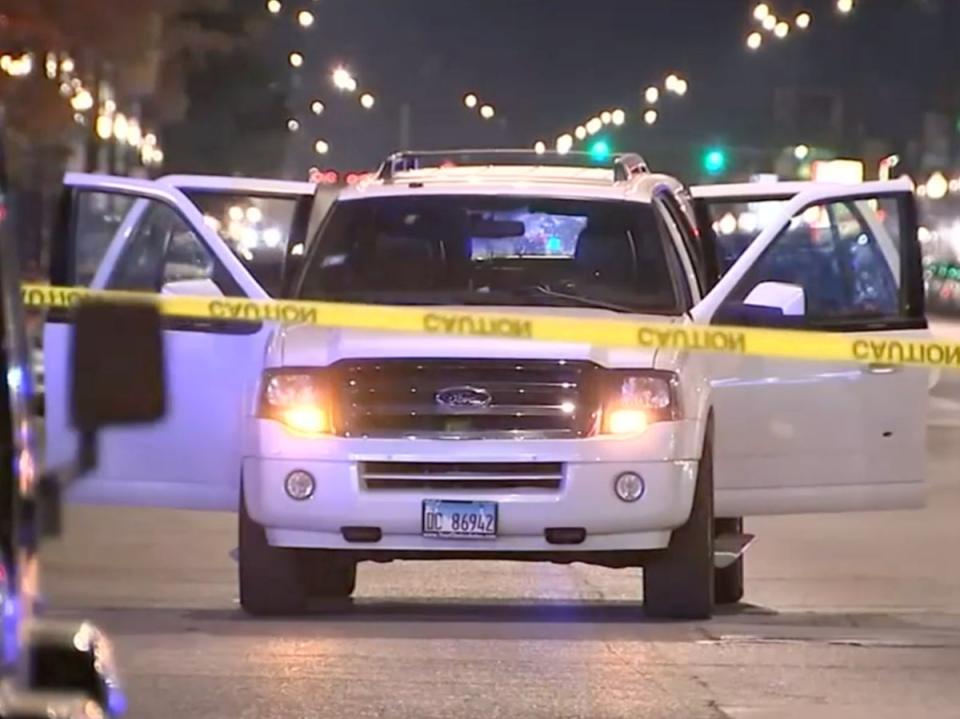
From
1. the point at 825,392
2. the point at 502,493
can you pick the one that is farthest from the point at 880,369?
the point at 502,493

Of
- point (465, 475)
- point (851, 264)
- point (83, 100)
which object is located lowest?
point (465, 475)

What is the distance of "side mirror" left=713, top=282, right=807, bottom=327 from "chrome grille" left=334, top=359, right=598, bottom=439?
3.62 ft

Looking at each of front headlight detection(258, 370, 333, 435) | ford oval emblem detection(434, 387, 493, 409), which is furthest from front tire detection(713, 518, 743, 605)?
front headlight detection(258, 370, 333, 435)

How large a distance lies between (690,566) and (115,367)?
5865 mm

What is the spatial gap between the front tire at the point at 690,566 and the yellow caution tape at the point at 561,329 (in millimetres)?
469

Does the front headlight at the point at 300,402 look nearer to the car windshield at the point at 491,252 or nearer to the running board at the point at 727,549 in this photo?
the car windshield at the point at 491,252

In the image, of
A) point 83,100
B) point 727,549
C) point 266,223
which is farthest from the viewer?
point 83,100

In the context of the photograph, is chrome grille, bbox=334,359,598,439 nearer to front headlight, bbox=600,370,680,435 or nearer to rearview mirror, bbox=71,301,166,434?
front headlight, bbox=600,370,680,435

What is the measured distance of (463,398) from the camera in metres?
9.18

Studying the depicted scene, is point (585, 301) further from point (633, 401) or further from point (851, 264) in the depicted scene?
point (851, 264)

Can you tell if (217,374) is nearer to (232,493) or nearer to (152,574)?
(232,493)

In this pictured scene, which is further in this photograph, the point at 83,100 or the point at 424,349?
the point at 83,100

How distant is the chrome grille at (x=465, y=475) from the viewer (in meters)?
9.20

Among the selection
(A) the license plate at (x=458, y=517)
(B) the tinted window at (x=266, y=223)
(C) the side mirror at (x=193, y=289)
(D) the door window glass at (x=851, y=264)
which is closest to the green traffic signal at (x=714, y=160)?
(B) the tinted window at (x=266, y=223)
